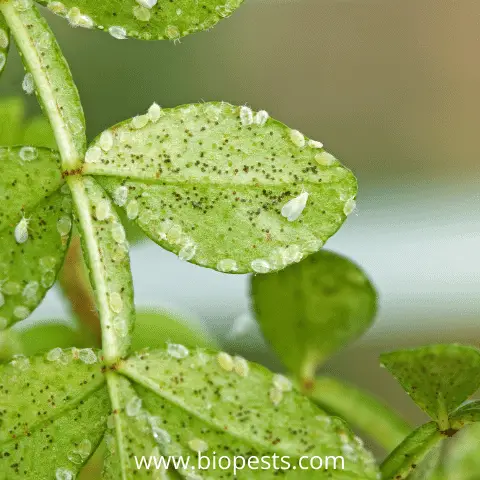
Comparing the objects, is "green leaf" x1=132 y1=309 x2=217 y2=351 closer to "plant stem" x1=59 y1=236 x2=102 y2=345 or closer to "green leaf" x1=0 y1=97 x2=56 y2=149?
"plant stem" x1=59 y1=236 x2=102 y2=345

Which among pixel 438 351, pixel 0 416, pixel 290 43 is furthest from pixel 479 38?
pixel 0 416

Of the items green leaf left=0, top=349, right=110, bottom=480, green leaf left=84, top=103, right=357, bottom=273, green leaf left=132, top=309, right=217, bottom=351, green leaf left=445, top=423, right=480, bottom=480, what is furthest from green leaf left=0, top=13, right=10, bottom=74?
green leaf left=445, top=423, right=480, bottom=480

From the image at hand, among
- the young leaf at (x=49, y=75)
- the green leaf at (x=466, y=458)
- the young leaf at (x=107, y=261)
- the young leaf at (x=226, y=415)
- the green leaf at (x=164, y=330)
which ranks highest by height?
the young leaf at (x=49, y=75)

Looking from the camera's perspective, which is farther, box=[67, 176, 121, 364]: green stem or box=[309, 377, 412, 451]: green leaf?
box=[309, 377, 412, 451]: green leaf

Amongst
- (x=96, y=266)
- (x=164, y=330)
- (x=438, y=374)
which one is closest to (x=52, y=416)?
(x=96, y=266)

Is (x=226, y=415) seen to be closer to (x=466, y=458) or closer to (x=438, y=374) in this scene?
(x=438, y=374)

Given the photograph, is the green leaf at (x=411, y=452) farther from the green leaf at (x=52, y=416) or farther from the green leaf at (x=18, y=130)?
the green leaf at (x=18, y=130)

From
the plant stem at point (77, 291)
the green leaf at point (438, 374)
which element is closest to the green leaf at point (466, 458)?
the green leaf at point (438, 374)
